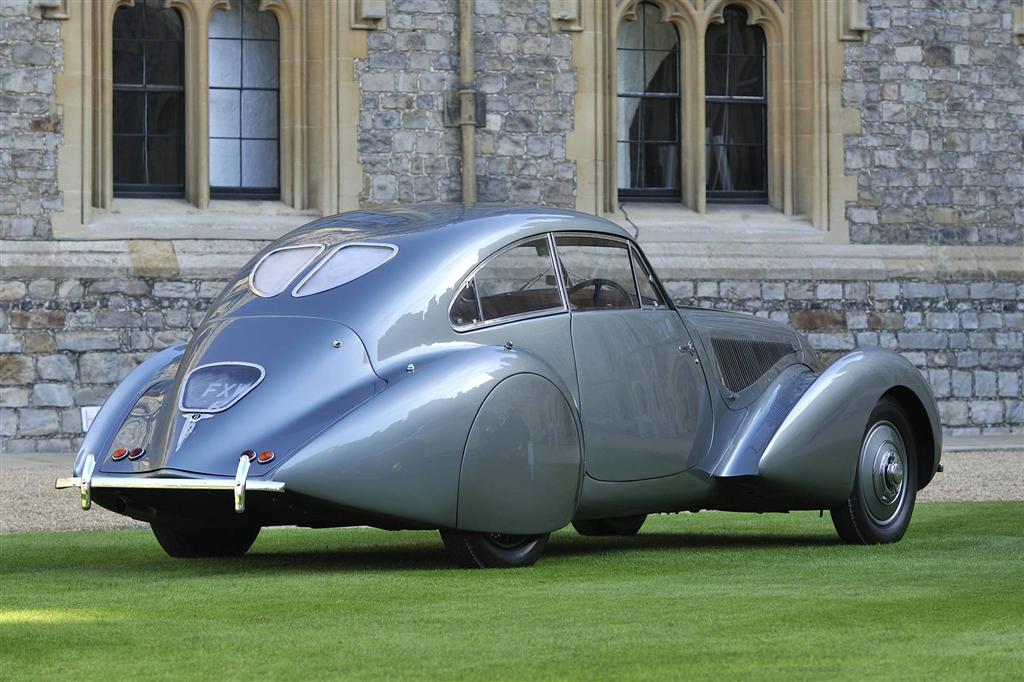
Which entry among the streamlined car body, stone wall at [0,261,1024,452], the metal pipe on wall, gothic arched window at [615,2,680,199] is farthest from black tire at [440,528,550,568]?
gothic arched window at [615,2,680,199]

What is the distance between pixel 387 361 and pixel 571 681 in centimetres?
245

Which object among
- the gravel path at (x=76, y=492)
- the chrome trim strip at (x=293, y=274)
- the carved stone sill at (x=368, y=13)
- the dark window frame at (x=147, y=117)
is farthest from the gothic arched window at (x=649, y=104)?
the chrome trim strip at (x=293, y=274)

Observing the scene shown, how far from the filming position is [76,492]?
11.6m

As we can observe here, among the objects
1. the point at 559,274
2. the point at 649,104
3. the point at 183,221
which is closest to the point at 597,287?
the point at 559,274

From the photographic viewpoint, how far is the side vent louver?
7.76 meters

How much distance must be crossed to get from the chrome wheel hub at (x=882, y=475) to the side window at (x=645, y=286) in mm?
1134

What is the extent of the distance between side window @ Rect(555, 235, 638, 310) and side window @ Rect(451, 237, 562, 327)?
90 mm

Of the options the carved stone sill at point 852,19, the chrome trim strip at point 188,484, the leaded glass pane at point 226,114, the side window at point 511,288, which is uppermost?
the carved stone sill at point 852,19

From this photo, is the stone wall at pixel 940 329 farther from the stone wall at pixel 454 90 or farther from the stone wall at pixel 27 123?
the stone wall at pixel 27 123

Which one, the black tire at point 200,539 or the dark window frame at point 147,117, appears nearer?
the black tire at point 200,539

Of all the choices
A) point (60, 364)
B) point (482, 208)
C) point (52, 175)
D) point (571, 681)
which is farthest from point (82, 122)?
point (571, 681)

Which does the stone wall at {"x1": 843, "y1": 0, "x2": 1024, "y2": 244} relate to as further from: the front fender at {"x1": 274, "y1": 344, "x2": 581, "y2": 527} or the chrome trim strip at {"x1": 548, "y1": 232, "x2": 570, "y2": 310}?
the front fender at {"x1": 274, "y1": 344, "x2": 581, "y2": 527}

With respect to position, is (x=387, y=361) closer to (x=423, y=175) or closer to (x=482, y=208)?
(x=482, y=208)

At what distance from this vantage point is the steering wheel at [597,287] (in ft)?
23.6
